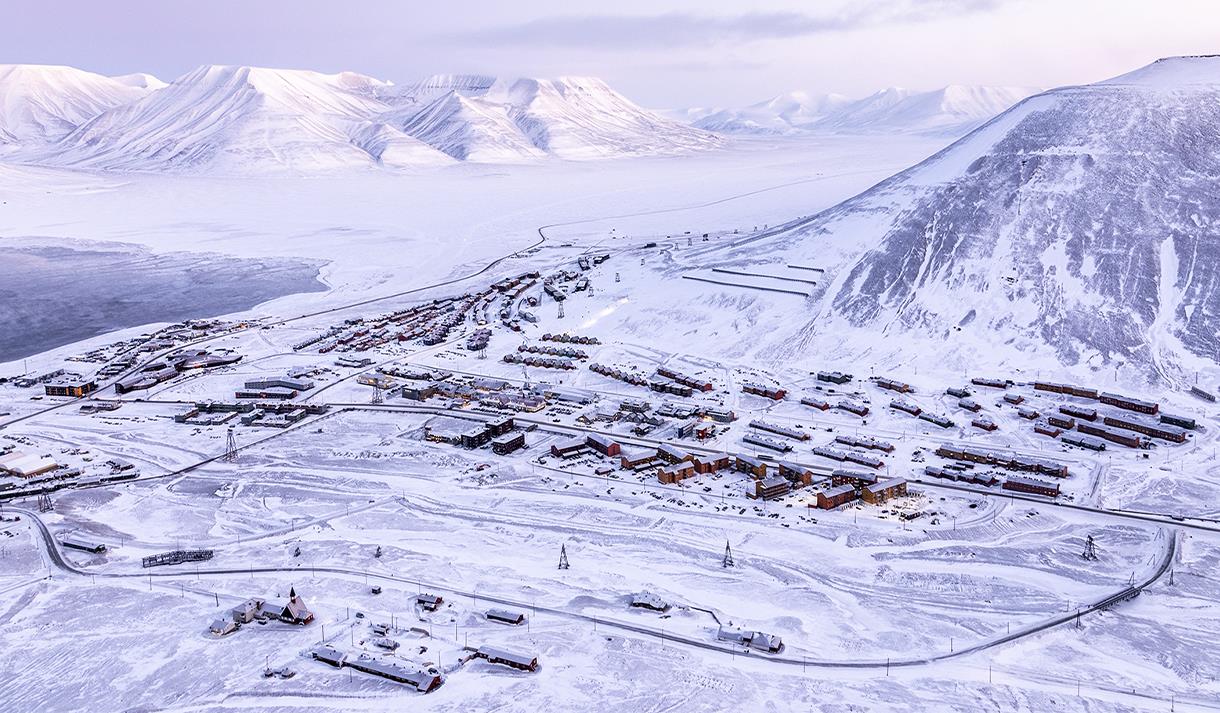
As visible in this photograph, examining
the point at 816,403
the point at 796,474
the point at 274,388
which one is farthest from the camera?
the point at 274,388

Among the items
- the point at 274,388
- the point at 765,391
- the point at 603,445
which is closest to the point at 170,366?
the point at 274,388

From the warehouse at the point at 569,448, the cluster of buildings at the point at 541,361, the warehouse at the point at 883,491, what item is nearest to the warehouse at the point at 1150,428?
the warehouse at the point at 883,491

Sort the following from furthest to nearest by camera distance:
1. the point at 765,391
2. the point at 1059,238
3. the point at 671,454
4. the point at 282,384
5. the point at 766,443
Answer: the point at 1059,238 → the point at 282,384 → the point at 765,391 → the point at 766,443 → the point at 671,454

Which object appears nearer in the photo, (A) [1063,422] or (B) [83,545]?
(B) [83,545]

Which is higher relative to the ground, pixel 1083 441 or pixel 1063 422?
pixel 1063 422

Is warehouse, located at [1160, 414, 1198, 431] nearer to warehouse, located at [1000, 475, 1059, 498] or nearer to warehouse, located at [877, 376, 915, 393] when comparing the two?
warehouse, located at [1000, 475, 1059, 498]

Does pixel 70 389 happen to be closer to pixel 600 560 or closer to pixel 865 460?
pixel 600 560

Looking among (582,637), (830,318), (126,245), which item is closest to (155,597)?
(582,637)
